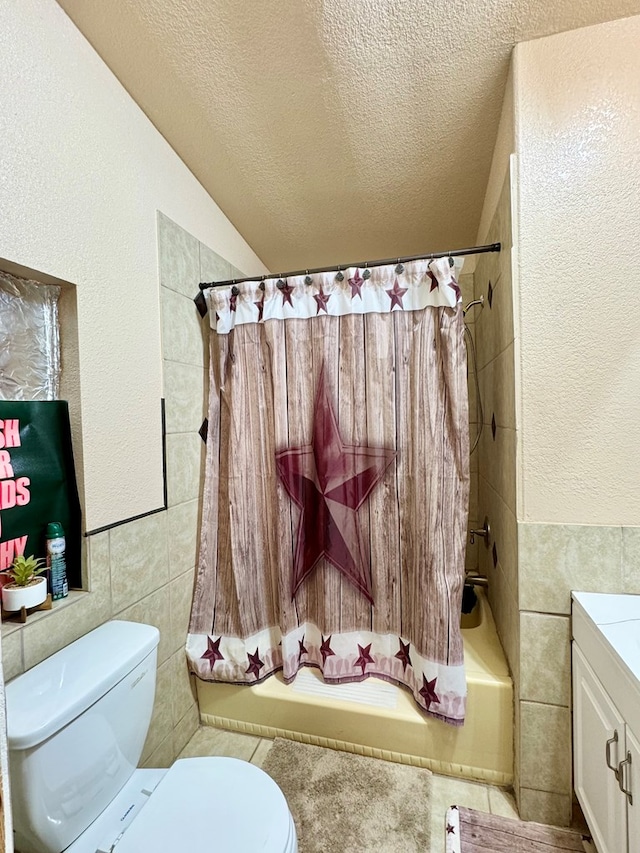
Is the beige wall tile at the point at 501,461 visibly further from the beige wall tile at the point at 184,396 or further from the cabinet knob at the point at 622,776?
the beige wall tile at the point at 184,396

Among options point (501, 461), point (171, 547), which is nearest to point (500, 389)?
point (501, 461)

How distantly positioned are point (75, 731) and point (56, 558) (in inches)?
16.3

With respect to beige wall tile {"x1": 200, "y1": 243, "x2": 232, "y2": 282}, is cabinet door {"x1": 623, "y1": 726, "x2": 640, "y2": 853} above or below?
below

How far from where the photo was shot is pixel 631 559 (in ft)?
3.56

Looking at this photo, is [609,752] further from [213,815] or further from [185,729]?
[185,729]

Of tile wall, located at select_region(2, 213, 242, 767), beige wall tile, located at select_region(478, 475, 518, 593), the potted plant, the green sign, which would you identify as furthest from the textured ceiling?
the potted plant

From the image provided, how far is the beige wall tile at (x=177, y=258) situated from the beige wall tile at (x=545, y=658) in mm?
1712

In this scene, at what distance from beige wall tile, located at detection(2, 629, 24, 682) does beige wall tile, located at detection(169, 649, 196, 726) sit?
0.63 meters

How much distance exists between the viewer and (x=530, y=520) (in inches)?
45.2

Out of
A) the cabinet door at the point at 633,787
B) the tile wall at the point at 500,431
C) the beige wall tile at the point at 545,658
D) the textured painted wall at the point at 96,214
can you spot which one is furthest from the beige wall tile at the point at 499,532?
the textured painted wall at the point at 96,214

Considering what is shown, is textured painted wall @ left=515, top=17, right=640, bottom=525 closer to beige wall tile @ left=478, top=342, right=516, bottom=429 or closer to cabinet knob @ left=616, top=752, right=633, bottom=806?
beige wall tile @ left=478, top=342, right=516, bottom=429

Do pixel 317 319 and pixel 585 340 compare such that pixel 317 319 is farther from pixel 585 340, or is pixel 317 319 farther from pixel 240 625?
pixel 240 625

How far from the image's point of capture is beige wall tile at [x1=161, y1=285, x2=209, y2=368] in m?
1.42

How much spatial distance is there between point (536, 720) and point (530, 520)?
639 mm
